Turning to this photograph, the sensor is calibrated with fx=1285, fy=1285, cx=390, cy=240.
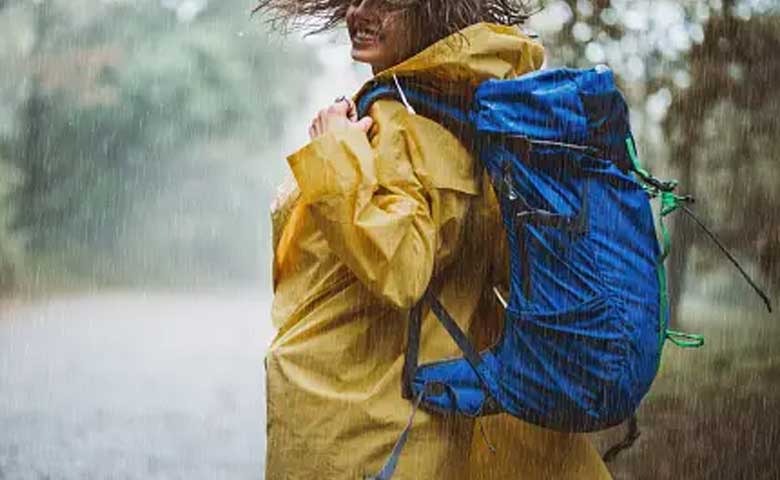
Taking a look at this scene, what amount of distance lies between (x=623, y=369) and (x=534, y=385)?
189 millimetres

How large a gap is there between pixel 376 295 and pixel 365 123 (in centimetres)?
39

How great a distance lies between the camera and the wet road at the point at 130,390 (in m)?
8.30

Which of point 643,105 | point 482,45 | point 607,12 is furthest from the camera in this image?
point 643,105

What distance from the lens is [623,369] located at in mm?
2523

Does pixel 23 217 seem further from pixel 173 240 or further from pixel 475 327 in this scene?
pixel 475 327

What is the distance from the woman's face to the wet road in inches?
200

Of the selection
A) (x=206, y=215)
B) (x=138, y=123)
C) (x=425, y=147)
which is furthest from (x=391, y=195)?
(x=206, y=215)

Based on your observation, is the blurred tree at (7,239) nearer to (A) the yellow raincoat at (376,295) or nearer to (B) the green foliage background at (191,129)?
(B) the green foliage background at (191,129)

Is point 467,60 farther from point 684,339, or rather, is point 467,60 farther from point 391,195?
point 684,339

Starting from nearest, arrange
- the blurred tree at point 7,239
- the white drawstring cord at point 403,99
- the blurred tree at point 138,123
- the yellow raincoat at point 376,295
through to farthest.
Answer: the yellow raincoat at point 376,295, the white drawstring cord at point 403,99, the blurred tree at point 7,239, the blurred tree at point 138,123

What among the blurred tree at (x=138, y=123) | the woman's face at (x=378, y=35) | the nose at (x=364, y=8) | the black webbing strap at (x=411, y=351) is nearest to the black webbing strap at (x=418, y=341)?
the black webbing strap at (x=411, y=351)

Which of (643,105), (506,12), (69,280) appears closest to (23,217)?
(69,280)

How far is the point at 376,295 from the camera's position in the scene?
Result: 260 cm

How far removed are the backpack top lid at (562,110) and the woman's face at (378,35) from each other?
1.04 feet
